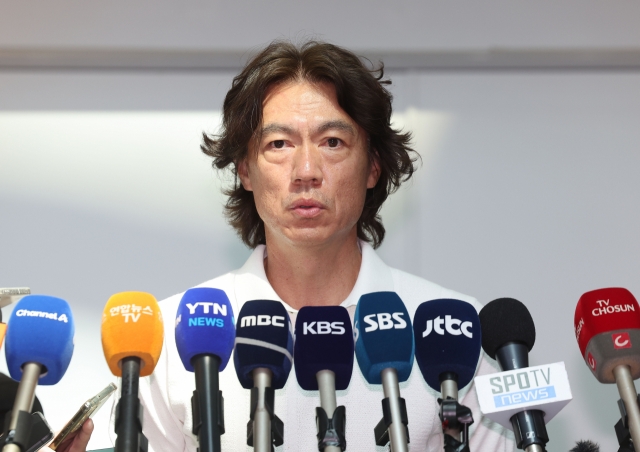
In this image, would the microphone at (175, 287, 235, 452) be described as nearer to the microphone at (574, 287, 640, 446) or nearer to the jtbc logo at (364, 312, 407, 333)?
the jtbc logo at (364, 312, 407, 333)

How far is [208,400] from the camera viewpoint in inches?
51.7

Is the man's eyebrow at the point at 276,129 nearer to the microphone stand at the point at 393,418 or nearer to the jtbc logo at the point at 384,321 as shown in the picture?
the jtbc logo at the point at 384,321

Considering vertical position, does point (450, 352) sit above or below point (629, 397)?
above

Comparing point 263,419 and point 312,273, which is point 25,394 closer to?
point 263,419

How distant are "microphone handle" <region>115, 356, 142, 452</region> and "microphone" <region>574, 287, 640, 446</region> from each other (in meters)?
0.79

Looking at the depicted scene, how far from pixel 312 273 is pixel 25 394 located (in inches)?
46.3

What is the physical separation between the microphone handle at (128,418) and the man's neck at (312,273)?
107 cm

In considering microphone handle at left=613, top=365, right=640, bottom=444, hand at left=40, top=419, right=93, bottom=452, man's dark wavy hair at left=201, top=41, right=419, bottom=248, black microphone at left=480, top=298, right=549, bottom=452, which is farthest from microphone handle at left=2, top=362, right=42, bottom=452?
man's dark wavy hair at left=201, top=41, right=419, bottom=248

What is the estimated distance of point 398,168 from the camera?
107 inches

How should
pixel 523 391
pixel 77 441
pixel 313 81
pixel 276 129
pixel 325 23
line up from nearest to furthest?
pixel 523 391, pixel 77 441, pixel 276 129, pixel 313 81, pixel 325 23

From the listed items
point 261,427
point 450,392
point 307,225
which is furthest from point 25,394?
point 307,225

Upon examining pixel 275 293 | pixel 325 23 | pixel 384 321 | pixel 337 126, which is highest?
pixel 325 23

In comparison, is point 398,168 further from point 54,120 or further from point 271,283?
point 54,120

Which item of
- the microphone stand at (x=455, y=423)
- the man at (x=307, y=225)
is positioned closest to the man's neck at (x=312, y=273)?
the man at (x=307, y=225)
